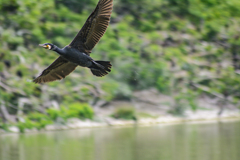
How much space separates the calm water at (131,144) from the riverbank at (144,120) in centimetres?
45

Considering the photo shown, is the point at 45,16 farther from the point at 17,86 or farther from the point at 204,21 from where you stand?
the point at 204,21

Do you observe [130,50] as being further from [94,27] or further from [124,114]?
[94,27]

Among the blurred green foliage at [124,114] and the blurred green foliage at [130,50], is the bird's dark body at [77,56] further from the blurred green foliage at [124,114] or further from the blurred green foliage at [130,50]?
the blurred green foliage at [124,114]

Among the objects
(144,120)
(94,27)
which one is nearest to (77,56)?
(94,27)

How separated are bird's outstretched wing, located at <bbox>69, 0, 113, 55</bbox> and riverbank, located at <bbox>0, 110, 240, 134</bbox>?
25.5 feet

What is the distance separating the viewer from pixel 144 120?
16438mm

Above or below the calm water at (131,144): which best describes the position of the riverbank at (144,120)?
above

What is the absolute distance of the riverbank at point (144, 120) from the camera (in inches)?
588

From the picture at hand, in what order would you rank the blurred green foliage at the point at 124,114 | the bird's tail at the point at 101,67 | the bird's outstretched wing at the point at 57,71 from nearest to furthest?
the bird's tail at the point at 101,67 → the bird's outstretched wing at the point at 57,71 → the blurred green foliage at the point at 124,114

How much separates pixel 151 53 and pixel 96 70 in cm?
1083

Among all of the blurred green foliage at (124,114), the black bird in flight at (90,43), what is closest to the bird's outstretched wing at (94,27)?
the black bird in flight at (90,43)

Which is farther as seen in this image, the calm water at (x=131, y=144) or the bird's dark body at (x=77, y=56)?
the calm water at (x=131, y=144)

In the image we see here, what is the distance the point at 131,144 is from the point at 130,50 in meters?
6.32

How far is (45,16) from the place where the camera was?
640 inches
